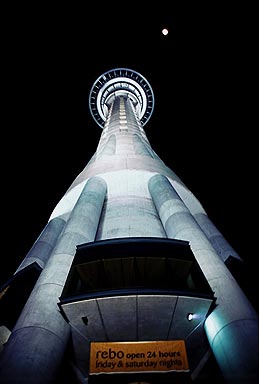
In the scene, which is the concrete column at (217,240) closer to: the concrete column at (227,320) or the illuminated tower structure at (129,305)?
the illuminated tower structure at (129,305)

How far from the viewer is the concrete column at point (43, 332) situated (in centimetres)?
961

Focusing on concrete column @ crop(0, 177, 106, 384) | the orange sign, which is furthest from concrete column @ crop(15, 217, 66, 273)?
the orange sign

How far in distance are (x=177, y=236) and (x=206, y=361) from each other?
6276 millimetres

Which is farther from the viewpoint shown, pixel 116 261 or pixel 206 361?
pixel 116 261

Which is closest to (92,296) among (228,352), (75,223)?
(228,352)

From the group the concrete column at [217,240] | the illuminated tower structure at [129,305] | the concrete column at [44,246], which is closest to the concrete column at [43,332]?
the illuminated tower structure at [129,305]

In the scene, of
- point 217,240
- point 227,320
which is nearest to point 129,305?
point 227,320

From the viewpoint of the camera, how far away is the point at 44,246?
68.0ft

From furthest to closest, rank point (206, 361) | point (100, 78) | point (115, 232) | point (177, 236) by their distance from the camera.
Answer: point (100, 78) → point (115, 232) → point (177, 236) → point (206, 361)

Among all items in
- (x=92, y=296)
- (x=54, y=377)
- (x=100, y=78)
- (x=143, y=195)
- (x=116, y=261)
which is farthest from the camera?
(x=100, y=78)

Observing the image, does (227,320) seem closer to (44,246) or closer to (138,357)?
(138,357)

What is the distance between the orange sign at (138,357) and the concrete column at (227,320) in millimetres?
1643

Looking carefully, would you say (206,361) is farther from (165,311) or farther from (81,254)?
(81,254)

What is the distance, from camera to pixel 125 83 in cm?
6284
